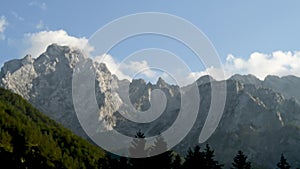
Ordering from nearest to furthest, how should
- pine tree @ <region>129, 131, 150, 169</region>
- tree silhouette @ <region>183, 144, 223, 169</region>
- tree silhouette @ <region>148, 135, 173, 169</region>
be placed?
tree silhouette @ <region>183, 144, 223, 169</region> → pine tree @ <region>129, 131, 150, 169</region> → tree silhouette @ <region>148, 135, 173, 169</region>

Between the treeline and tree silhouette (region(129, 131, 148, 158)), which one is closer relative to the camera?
the treeline

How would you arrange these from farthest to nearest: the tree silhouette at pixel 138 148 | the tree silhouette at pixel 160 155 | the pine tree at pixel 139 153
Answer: the tree silhouette at pixel 138 148 → the tree silhouette at pixel 160 155 → the pine tree at pixel 139 153

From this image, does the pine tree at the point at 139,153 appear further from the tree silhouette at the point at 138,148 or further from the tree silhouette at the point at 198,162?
the tree silhouette at the point at 198,162

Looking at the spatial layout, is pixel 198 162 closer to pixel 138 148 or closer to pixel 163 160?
pixel 163 160

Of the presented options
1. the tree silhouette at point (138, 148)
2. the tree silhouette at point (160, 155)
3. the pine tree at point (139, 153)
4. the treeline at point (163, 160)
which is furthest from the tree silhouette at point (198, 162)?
the tree silhouette at point (138, 148)

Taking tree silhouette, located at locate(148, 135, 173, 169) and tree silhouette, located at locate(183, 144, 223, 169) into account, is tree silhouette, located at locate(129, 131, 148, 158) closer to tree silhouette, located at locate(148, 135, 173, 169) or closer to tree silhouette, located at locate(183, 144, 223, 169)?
tree silhouette, located at locate(148, 135, 173, 169)

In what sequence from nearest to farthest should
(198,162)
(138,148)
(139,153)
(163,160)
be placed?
(198,162)
(163,160)
(139,153)
(138,148)

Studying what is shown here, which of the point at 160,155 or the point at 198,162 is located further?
the point at 160,155

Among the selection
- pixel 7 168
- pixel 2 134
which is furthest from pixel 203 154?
pixel 2 134

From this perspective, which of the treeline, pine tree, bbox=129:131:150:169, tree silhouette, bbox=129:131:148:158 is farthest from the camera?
tree silhouette, bbox=129:131:148:158

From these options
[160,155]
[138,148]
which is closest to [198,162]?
[160,155]

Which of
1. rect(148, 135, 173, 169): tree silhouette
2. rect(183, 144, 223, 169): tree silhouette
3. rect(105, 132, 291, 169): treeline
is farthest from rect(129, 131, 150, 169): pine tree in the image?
rect(183, 144, 223, 169): tree silhouette

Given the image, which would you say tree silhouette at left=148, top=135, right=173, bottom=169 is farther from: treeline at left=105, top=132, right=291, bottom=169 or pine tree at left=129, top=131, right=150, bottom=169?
pine tree at left=129, top=131, right=150, bottom=169

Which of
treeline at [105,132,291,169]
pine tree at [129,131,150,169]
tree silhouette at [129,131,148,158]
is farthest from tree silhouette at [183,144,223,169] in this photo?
tree silhouette at [129,131,148,158]
